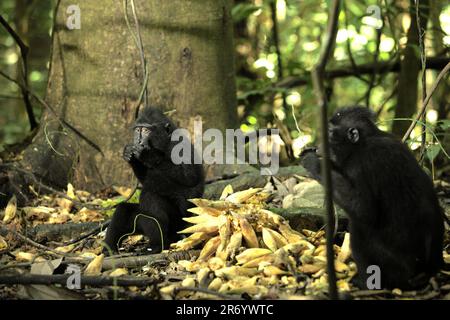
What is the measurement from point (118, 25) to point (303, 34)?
9.14 metres

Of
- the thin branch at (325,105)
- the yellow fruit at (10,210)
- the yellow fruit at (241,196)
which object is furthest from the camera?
the yellow fruit at (10,210)

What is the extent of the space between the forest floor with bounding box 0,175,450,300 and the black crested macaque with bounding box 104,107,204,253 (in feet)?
0.58

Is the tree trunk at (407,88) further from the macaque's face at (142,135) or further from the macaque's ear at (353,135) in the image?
the macaque's ear at (353,135)

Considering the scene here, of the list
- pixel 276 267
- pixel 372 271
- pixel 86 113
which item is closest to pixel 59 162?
pixel 86 113

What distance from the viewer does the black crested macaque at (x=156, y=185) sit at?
5.31 meters

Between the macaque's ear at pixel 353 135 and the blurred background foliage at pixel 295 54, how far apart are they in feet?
4.27

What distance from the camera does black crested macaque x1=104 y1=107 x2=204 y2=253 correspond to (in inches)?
209

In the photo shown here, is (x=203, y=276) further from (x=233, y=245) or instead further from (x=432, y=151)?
(x=432, y=151)

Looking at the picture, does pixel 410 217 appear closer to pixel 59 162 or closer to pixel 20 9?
pixel 59 162

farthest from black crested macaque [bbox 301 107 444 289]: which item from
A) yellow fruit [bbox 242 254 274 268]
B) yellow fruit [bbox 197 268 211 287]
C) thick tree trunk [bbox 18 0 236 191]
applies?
thick tree trunk [bbox 18 0 236 191]

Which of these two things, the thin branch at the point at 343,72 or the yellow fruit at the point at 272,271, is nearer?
the yellow fruit at the point at 272,271

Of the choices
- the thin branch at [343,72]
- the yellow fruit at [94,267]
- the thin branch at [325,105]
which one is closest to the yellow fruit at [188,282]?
the yellow fruit at [94,267]

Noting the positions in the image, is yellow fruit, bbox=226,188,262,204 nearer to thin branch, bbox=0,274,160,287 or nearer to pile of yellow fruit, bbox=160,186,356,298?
pile of yellow fruit, bbox=160,186,356,298
